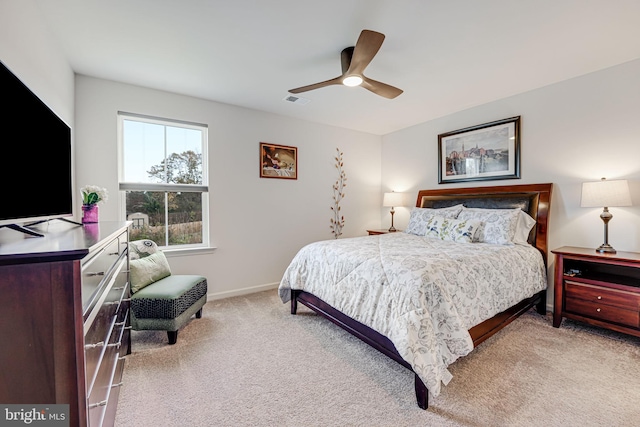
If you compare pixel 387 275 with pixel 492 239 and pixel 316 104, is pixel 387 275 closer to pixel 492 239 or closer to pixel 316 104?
pixel 492 239

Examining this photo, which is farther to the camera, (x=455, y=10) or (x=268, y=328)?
(x=268, y=328)

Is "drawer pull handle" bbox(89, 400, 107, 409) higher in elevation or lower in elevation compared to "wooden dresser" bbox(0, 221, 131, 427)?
lower

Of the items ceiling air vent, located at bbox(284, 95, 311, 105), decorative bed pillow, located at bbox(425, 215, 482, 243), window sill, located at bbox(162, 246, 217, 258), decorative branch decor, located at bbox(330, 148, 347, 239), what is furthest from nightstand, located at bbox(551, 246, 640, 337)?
window sill, located at bbox(162, 246, 217, 258)

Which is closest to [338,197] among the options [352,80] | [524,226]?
[352,80]

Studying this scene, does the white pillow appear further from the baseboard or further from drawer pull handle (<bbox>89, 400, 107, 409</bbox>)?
drawer pull handle (<bbox>89, 400, 107, 409</bbox>)

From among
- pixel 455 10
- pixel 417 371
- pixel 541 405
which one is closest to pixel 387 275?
pixel 417 371

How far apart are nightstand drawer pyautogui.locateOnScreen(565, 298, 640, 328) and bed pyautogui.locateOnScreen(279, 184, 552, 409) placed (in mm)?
296

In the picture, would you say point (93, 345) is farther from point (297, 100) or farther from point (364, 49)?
point (297, 100)

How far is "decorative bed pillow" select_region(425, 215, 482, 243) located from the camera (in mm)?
2982

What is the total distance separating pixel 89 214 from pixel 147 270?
739 mm

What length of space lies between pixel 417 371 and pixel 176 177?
3163 millimetres

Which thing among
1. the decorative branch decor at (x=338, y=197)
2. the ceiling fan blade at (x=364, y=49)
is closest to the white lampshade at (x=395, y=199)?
the decorative branch decor at (x=338, y=197)

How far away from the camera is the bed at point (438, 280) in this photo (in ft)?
5.50

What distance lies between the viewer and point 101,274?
1146mm
